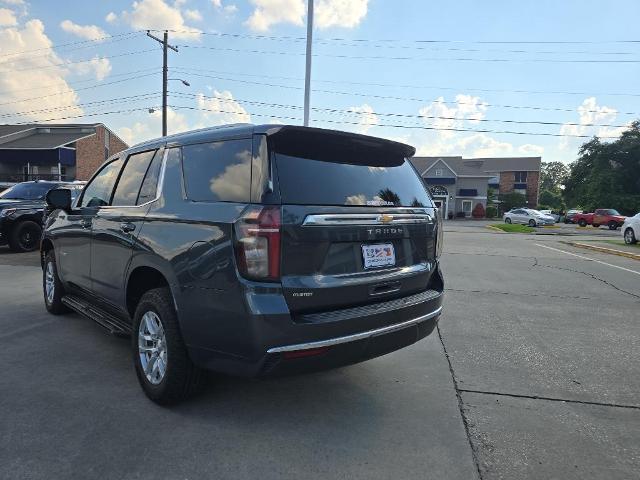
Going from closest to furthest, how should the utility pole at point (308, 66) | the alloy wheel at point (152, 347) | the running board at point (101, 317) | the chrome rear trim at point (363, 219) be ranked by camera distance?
the chrome rear trim at point (363, 219) < the alloy wheel at point (152, 347) < the running board at point (101, 317) < the utility pole at point (308, 66)

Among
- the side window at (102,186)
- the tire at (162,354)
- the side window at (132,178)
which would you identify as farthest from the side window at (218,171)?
the side window at (102,186)

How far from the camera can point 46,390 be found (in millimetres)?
3523

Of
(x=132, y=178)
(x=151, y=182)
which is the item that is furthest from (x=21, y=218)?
(x=151, y=182)

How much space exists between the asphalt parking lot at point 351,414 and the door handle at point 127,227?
118 cm

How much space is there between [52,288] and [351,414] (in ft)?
13.6

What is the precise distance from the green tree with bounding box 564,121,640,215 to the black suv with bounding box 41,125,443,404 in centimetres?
5307

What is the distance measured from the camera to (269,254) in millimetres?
2666

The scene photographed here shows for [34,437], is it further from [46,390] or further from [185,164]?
[185,164]

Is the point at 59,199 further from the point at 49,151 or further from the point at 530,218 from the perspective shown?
the point at 530,218

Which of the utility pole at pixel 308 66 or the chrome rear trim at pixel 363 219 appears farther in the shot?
the utility pole at pixel 308 66

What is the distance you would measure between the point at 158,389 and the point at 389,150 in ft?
7.82

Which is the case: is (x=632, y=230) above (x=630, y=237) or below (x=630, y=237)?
above

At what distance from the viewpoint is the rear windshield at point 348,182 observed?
2873mm

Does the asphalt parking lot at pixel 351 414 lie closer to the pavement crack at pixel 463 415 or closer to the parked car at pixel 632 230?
the pavement crack at pixel 463 415
